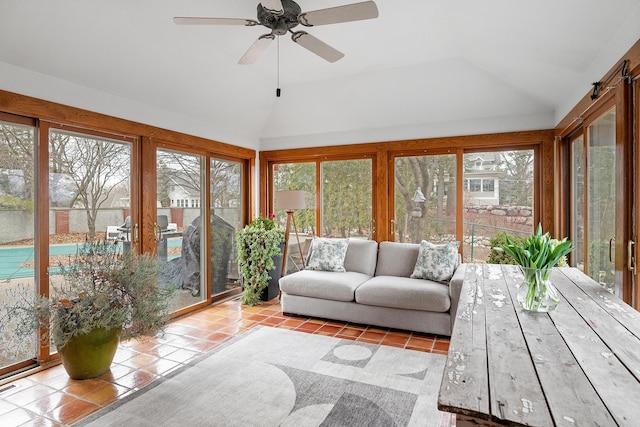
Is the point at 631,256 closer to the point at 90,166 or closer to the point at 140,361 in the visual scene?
the point at 140,361

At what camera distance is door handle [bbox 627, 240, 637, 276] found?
7.30 feet

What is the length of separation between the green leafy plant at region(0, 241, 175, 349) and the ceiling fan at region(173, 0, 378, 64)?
78.3 inches

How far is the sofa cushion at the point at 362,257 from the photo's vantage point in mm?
4604

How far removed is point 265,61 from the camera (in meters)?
4.03

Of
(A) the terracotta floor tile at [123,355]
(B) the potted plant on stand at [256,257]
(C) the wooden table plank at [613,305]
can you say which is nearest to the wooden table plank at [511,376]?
(C) the wooden table plank at [613,305]

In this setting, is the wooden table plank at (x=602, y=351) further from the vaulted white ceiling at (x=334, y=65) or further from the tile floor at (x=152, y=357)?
the tile floor at (x=152, y=357)

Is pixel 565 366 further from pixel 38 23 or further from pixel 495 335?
pixel 38 23

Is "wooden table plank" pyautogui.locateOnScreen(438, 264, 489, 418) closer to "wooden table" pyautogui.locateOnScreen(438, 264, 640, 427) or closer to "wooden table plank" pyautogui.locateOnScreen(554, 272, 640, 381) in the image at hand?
"wooden table" pyautogui.locateOnScreen(438, 264, 640, 427)

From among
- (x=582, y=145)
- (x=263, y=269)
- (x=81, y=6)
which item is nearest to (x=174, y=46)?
(x=81, y=6)

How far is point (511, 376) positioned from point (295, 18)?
2.37 metres

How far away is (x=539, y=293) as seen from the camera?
1.68 metres

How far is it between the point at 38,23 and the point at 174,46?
1029mm

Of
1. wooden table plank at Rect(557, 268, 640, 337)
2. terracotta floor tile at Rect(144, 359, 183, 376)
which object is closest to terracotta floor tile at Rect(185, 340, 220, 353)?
terracotta floor tile at Rect(144, 359, 183, 376)

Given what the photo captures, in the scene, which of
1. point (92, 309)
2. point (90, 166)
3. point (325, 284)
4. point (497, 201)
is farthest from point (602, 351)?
point (90, 166)
